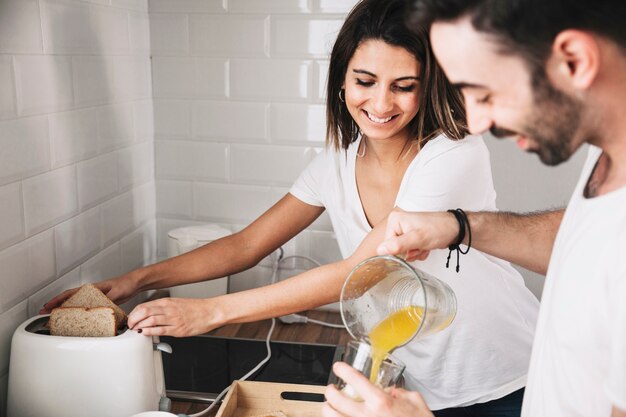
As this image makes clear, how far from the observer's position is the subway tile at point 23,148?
1165 mm

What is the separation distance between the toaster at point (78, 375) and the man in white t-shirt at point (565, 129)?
427 millimetres

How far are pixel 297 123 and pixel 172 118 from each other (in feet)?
1.18

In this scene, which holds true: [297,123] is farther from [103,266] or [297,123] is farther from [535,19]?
[535,19]

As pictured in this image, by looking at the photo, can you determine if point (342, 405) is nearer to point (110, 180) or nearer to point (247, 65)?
point (110, 180)

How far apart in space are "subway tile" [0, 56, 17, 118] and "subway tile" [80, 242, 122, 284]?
0.42 meters

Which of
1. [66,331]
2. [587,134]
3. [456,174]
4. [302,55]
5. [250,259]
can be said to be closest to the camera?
[587,134]

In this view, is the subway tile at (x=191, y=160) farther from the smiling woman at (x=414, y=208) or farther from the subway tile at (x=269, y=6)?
the smiling woman at (x=414, y=208)

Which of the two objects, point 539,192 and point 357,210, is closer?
point 357,210

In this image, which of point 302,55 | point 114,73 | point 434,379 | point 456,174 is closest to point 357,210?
point 456,174

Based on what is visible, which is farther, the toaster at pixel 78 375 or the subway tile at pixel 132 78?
the subway tile at pixel 132 78

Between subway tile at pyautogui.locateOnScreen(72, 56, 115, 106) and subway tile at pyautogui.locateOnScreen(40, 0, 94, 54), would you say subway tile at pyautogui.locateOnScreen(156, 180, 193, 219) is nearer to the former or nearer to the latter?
subway tile at pyautogui.locateOnScreen(72, 56, 115, 106)

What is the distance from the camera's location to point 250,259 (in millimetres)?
1594

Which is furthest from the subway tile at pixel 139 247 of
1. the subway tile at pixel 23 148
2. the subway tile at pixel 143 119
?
the subway tile at pixel 23 148

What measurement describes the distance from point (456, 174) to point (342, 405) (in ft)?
1.95
